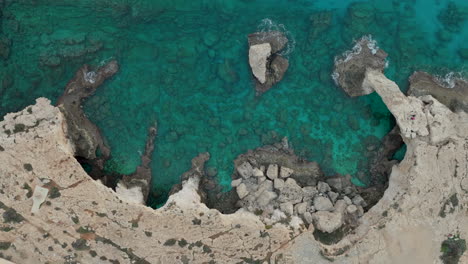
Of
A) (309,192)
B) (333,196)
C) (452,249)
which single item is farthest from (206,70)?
(452,249)

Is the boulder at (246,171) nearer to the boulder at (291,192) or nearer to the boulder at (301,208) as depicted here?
the boulder at (291,192)

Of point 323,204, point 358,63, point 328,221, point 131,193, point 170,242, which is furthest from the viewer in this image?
point 358,63

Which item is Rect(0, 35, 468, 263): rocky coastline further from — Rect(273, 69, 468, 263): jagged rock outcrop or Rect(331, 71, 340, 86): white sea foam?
Rect(331, 71, 340, 86): white sea foam

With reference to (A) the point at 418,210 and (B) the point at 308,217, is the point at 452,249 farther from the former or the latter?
(B) the point at 308,217

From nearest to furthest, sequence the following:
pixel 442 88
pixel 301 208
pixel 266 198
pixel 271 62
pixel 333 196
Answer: pixel 301 208, pixel 266 198, pixel 333 196, pixel 442 88, pixel 271 62

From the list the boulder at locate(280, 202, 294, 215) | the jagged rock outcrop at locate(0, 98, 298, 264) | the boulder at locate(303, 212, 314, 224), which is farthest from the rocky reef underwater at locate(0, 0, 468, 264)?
the jagged rock outcrop at locate(0, 98, 298, 264)

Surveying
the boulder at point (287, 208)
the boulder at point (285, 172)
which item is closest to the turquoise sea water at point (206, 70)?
the boulder at point (285, 172)
